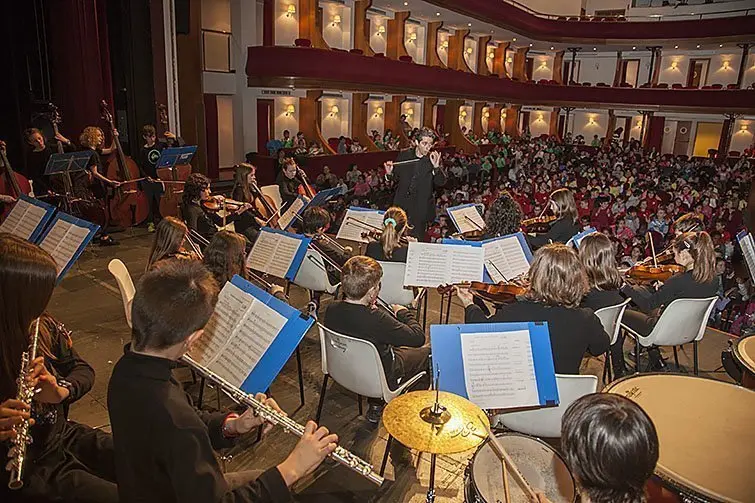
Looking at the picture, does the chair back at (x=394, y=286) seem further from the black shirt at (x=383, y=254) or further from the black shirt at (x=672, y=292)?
the black shirt at (x=672, y=292)

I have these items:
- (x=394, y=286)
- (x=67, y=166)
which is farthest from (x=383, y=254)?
(x=67, y=166)

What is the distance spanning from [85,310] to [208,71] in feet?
34.8

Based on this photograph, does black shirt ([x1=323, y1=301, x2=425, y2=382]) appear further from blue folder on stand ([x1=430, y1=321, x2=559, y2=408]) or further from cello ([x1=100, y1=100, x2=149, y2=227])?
cello ([x1=100, y1=100, x2=149, y2=227])

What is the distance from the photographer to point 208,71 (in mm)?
14539

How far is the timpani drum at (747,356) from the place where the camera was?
9.73ft

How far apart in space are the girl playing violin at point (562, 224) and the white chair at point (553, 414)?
329 centimetres

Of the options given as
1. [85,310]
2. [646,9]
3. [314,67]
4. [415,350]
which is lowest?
[85,310]

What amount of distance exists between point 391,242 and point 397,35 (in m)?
17.2

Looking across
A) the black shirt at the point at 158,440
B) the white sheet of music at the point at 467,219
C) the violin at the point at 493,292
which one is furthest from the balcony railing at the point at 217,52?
the black shirt at the point at 158,440

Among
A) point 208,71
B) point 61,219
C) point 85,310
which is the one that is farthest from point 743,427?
point 208,71

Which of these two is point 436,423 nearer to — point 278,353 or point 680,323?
point 278,353

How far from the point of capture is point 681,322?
431cm

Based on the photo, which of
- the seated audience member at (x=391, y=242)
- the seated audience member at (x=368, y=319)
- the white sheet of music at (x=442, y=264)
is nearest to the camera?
the seated audience member at (x=368, y=319)

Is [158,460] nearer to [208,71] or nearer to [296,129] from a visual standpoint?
[208,71]
